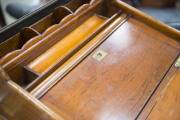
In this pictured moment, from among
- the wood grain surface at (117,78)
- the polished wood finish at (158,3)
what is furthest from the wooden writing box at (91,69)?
the polished wood finish at (158,3)

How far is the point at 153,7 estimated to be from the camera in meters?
3.42

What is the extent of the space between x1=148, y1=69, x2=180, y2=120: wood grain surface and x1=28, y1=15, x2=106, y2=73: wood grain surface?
2.03ft

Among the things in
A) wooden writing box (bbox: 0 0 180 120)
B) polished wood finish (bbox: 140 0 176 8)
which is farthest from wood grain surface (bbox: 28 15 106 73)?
polished wood finish (bbox: 140 0 176 8)

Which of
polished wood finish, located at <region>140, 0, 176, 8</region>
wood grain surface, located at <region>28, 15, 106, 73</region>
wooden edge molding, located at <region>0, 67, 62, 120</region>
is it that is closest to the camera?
wooden edge molding, located at <region>0, 67, 62, 120</region>

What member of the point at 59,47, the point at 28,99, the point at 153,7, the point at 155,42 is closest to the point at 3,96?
the point at 28,99

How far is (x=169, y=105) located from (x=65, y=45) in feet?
2.36

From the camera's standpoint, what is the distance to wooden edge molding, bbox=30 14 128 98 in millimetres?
1121

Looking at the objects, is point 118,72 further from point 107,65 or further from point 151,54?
point 151,54

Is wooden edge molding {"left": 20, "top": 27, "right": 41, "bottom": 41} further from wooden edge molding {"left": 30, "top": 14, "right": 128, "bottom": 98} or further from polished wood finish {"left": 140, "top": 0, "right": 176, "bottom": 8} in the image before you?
polished wood finish {"left": 140, "top": 0, "right": 176, "bottom": 8}

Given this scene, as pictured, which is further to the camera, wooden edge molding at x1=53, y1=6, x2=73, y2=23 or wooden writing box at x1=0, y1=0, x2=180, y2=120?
wooden edge molding at x1=53, y1=6, x2=73, y2=23

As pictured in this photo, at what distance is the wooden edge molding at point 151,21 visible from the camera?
152cm

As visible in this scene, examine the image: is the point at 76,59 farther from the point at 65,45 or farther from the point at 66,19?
the point at 66,19

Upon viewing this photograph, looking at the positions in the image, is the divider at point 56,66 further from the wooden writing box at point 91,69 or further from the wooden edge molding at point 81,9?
the wooden edge molding at point 81,9

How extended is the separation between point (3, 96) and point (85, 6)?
843mm
